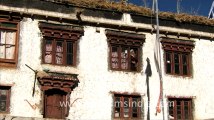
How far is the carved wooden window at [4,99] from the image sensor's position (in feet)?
68.0

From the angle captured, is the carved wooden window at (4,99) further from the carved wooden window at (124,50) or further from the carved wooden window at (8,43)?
the carved wooden window at (124,50)

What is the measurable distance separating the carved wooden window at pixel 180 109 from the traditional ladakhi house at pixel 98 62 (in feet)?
0.19

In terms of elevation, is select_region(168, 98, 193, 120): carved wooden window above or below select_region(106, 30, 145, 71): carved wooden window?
below

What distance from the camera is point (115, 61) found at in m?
23.7

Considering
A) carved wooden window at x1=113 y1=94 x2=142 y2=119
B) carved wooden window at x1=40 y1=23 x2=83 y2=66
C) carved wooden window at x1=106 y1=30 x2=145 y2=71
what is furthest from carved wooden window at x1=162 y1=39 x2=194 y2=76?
carved wooden window at x1=40 y1=23 x2=83 y2=66

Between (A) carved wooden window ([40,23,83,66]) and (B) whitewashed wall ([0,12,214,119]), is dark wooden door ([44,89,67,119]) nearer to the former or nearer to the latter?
(B) whitewashed wall ([0,12,214,119])

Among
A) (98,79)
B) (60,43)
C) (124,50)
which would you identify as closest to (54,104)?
(98,79)

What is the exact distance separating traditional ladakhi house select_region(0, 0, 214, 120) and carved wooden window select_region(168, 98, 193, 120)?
0.06 metres

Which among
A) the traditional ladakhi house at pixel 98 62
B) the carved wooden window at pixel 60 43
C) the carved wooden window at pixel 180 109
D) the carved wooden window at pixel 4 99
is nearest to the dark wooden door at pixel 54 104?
the traditional ladakhi house at pixel 98 62

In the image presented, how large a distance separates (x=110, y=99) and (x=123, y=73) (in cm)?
174

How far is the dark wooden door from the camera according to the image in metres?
21.7

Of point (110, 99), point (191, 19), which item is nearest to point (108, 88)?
point (110, 99)

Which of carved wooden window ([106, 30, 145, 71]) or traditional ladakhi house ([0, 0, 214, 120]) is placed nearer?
traditional ladakhi house ([0, 0, 214, 120])

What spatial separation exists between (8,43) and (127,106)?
7462 mm
